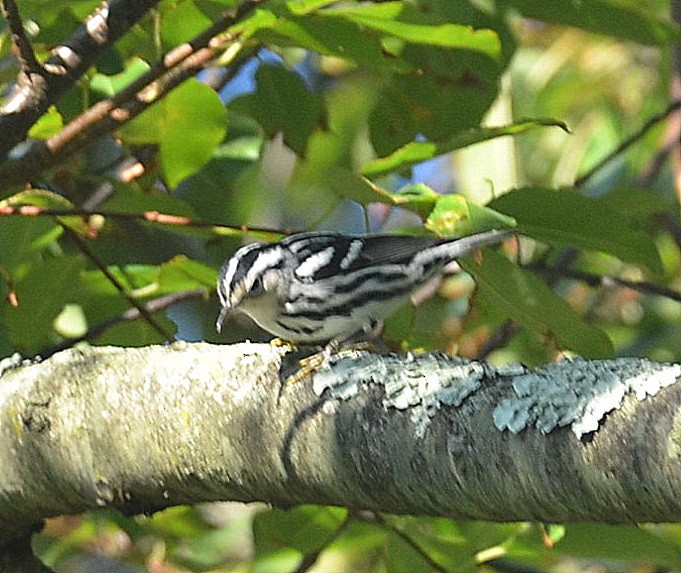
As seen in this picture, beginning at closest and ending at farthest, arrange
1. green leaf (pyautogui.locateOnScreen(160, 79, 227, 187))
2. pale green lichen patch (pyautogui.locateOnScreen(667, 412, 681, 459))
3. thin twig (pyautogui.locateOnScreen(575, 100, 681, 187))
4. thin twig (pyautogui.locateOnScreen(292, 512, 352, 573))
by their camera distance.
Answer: pale green lichen patch (pyautogui.locateOnScreen(667, 412, 681, 459)), green leaf (pyautogui.locateOnScreen(160, 79, 227, 187)), thin twig (pyautogui.locateOnScreen(292, 512, 352, 573)), thin twig (pyautogui.locateOnScreen(575, 100, 681, 187))

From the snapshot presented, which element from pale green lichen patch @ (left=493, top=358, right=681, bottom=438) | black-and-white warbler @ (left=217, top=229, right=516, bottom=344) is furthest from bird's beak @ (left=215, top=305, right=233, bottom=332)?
pale green lichen patch @ (left=493, top=358, right=681, bottom=438)

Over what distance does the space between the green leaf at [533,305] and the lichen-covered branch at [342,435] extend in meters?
0.34

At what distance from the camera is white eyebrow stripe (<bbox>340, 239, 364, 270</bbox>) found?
246cm

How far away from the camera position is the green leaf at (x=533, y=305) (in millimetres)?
1983

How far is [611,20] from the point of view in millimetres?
2359

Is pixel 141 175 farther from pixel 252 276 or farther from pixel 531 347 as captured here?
pixel 531 347

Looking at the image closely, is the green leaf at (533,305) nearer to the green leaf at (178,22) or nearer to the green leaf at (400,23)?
the green leaf at (400,23)

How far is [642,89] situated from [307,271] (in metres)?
2.43

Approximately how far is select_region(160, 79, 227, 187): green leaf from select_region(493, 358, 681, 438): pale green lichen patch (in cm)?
92

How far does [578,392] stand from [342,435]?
1.06ft

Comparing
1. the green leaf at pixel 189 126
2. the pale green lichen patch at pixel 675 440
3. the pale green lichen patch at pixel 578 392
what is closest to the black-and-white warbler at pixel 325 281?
the green leaf at pixel 189 126

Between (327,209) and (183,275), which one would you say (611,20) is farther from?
(183,275)

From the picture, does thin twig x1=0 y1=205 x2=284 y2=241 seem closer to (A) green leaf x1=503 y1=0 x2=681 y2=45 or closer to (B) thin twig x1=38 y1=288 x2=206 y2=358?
(B) thin twig x1=38 y1=288 x2=206 y2=358

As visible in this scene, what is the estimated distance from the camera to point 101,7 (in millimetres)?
2012
